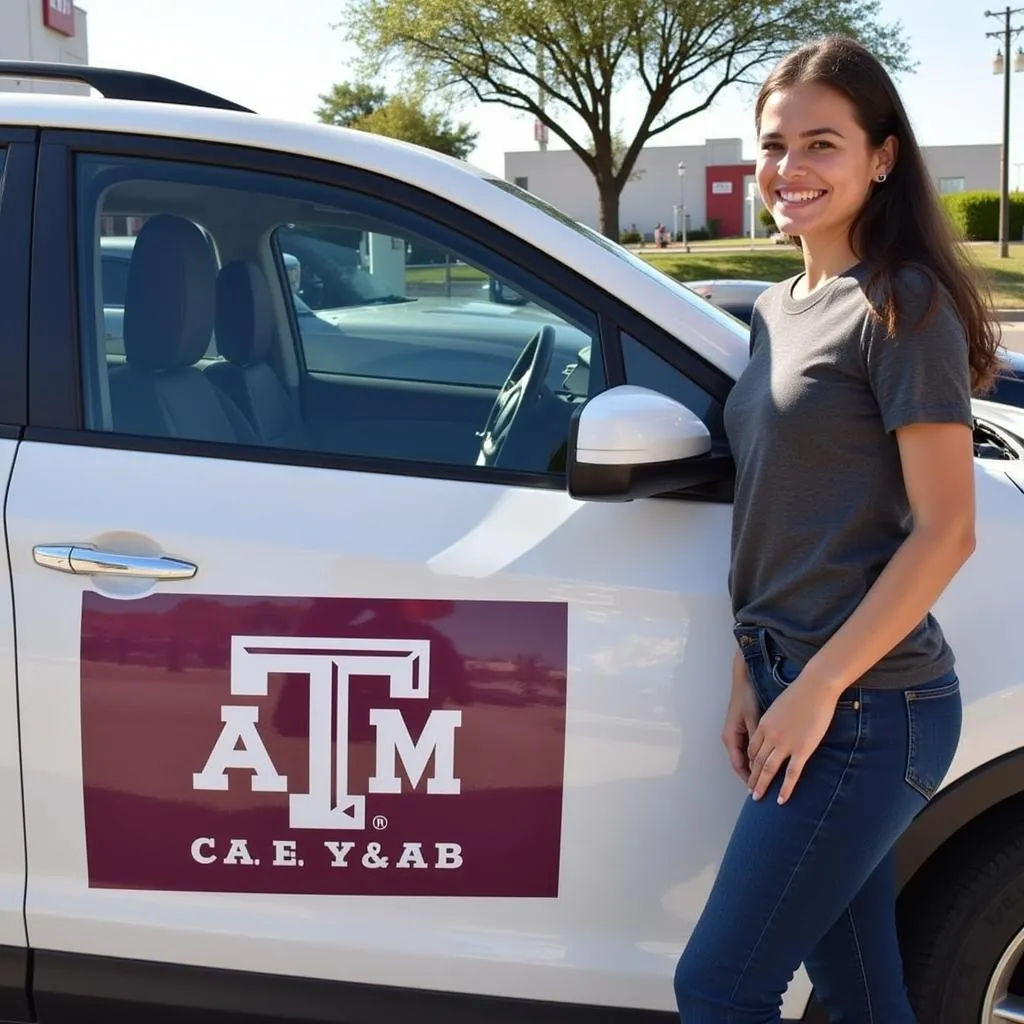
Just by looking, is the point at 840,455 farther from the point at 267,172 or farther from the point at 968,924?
the point at 267,172

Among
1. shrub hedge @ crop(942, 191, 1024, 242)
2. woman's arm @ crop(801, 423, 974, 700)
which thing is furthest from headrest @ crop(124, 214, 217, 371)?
shrub hedge @ crop(942, 191, 1024, 242)

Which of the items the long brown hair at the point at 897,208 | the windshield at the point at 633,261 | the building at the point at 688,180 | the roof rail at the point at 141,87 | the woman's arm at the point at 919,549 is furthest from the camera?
the building at the point at 688,180

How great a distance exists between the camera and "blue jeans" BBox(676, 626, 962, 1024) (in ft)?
5.41

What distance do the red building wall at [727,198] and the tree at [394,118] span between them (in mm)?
12538

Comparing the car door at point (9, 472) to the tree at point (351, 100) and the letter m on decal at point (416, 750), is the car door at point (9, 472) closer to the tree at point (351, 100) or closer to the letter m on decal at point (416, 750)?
the letter m on decal at point (416, 750)

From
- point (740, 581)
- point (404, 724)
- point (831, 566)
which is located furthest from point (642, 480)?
point (404, 724)

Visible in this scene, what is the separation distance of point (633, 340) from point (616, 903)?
34.4 inches

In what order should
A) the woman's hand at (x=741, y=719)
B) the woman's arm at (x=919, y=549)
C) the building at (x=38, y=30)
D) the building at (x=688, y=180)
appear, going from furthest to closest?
the building at (x=688, y=180)
the building at (x=38, y=30)
the woman's hand at (x=741, y=719)
the woman's arm at (x=919, y=549)

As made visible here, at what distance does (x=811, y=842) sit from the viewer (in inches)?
64.9

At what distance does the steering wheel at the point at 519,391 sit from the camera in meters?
2.16

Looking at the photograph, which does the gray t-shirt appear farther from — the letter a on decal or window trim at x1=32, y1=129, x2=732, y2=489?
the letter a on decal

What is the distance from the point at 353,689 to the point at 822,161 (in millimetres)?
999

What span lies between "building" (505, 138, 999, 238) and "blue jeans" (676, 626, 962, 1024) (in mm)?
61142

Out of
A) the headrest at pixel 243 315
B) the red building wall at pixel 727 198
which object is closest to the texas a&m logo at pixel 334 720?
the headrest at pixel 243 315
